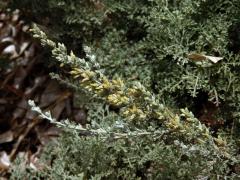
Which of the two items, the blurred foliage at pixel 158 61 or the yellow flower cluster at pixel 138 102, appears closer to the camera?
the yellow flower cluster at pixel 138 102

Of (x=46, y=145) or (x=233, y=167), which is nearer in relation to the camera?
(x=233, y=167)

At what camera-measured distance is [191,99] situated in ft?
5.85

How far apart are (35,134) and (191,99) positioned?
862mm

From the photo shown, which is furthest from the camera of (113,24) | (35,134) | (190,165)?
(35,134)

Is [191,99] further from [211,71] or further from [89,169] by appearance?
[89,169]

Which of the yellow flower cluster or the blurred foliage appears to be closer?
the yellow flower cluster

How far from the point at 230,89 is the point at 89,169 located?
0.61 m

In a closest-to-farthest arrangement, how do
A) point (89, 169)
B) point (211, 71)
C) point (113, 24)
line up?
1. point (211, 71)
2. point (89, 169)
3. point (113, 24)

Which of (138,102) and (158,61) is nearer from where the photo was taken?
(138,102)

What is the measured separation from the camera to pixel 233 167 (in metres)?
1.62

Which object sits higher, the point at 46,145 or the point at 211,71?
the point at 211,71

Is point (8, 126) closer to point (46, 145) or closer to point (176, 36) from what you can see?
point (46, 145)

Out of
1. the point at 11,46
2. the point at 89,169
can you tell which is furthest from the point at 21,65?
the point at 89,169

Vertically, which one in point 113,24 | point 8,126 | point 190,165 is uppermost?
point 113,24
